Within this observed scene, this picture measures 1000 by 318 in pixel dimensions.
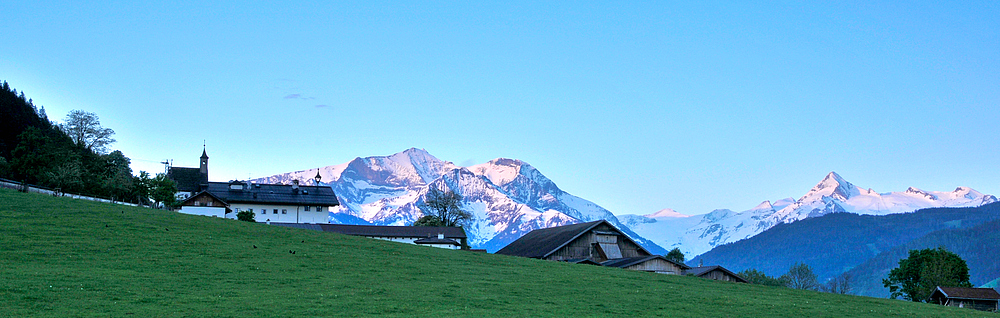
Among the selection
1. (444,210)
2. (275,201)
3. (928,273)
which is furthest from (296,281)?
(444,210)

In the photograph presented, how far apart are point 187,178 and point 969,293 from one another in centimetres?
11856

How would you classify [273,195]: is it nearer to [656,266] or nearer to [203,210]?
[203,210]

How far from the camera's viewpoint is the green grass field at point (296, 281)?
3219 centimetres

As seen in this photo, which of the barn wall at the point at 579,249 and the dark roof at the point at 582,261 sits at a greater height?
the barn wall at the point at 579,249

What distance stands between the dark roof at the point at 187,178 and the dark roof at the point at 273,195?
98.5 feet

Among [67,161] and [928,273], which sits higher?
[67,161]

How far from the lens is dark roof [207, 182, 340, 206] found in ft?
365

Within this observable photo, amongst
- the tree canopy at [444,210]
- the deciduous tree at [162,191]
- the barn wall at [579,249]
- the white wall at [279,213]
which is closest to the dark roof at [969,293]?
the barn wall at [579,249]

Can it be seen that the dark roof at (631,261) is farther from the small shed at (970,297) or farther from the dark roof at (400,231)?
the small shed at (970,297)

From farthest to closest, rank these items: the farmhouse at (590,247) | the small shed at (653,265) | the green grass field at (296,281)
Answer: the farmhouse at (590,247) < the small shed at (653,265) < the green grass field at (296,281)

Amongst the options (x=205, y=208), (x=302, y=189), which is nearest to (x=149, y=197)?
(x=205, y=208)

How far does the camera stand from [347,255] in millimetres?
52375

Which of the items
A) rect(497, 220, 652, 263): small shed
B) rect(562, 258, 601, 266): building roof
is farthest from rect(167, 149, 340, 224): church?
rect(562, 258, 601, 266): building roof

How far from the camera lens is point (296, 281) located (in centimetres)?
4000
